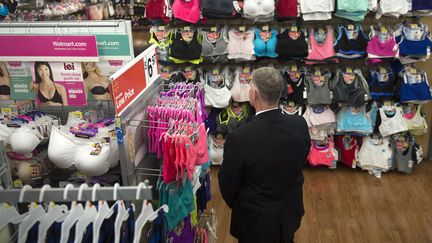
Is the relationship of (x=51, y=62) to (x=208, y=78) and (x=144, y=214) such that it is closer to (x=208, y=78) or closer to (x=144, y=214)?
(x=144, y=214)

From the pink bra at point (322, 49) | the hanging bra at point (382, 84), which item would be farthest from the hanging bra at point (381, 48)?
the pink bra at point (322, 49)

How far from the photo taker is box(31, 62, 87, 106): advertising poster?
103 inches

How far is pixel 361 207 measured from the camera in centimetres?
421

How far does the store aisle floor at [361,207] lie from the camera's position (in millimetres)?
3760

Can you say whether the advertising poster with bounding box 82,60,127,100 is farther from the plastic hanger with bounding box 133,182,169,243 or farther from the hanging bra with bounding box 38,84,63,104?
the plastic hanger with bounding box 133,182,169,243

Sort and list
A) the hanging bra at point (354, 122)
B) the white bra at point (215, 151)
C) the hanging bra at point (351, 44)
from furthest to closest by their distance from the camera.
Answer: the white bra at point (215, 151) < the hanging bra at point (354, 122) < the hanging bra at point (351, 44)

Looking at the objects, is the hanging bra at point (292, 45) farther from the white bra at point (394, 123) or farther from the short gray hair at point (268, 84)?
the short gray hair at point (268, 84)

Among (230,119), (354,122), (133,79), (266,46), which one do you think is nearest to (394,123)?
(354,122)

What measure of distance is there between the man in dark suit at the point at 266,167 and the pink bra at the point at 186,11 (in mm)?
2577

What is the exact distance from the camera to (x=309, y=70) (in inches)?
189

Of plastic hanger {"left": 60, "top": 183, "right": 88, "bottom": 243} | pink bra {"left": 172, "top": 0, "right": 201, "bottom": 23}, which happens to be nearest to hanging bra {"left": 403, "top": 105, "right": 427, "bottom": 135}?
pink bra {"left": 172, "top": 0, "right": 201, "bottom": 23}

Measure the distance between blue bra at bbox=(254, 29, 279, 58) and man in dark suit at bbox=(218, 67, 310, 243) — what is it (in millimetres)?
2409

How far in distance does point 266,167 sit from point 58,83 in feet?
4.83

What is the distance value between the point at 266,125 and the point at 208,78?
9.06 feet
